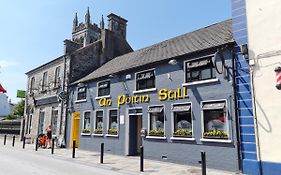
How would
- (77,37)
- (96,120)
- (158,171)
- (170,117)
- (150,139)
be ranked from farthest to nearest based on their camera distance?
(77,37) < (96,120) < (150,139) < (170,117) < (158,171)

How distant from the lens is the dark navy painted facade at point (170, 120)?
1070 centimetres

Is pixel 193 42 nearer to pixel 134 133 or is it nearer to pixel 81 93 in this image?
pixel 134 133

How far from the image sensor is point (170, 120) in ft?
43.2

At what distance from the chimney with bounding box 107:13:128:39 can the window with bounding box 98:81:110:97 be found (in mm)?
8079

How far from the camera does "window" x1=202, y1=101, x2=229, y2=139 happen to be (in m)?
11.0

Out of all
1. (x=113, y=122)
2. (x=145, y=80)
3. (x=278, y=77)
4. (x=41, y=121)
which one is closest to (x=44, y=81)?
(x=41, y=121)

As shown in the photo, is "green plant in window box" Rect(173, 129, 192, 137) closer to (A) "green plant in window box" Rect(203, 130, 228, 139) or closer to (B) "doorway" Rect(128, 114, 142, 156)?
(A) "green plant in window box" Rect(203, 130, 228, 139)

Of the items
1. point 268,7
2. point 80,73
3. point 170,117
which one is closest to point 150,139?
point 170,117

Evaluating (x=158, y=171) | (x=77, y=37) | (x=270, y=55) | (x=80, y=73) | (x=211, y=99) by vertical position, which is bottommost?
(x=158, y=171)

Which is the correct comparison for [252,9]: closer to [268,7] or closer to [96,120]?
[268,7]

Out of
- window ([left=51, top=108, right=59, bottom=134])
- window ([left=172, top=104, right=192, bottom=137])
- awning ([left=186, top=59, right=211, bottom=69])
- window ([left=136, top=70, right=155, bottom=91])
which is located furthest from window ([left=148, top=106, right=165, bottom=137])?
window ([left=51, top=108, right=59, bottom=134])

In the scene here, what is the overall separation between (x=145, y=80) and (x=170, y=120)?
3254mm

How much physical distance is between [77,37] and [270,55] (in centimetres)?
5765

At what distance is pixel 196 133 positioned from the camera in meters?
11.8
